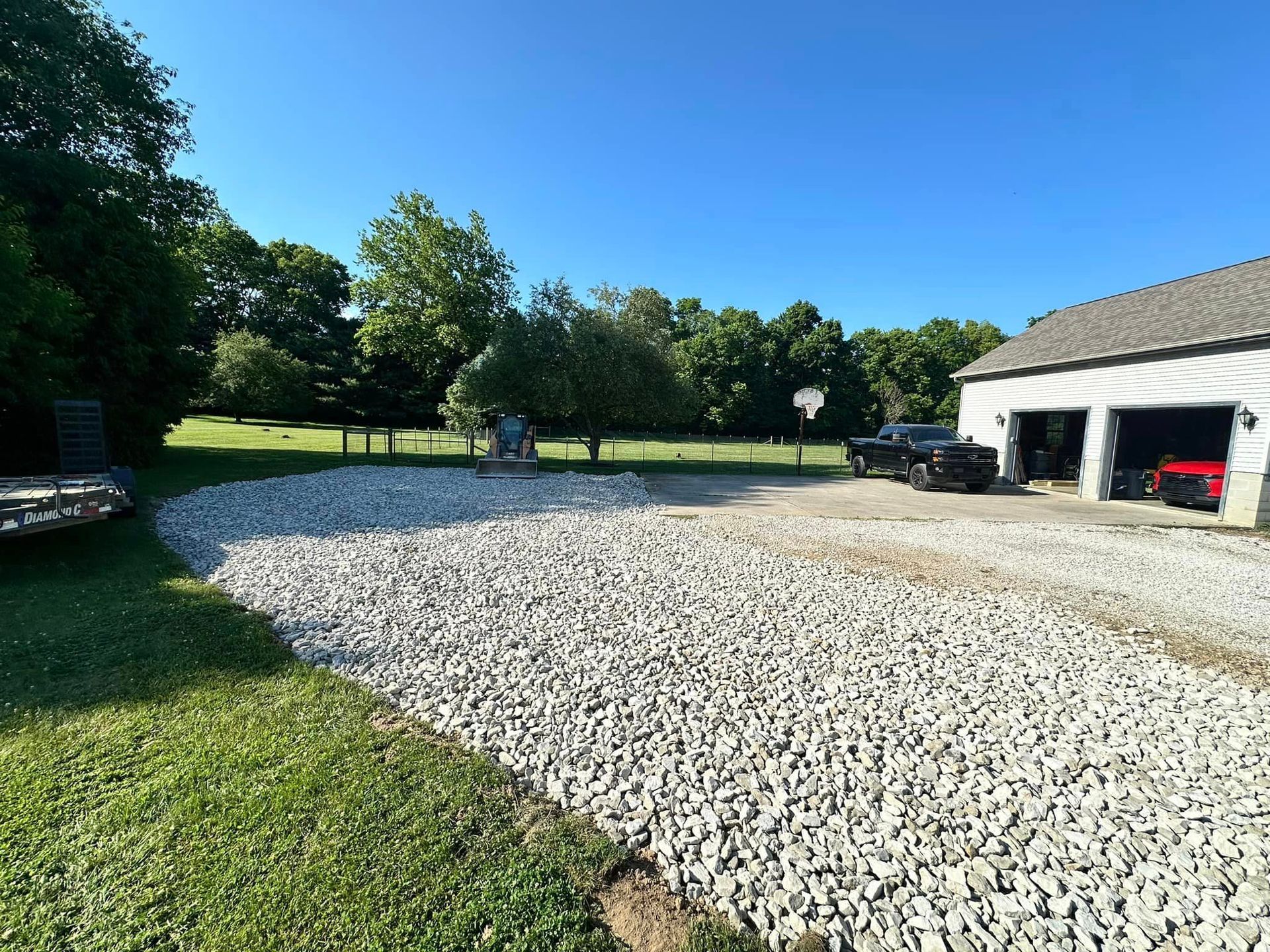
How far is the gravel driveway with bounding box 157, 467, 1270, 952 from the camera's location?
81.0 inches

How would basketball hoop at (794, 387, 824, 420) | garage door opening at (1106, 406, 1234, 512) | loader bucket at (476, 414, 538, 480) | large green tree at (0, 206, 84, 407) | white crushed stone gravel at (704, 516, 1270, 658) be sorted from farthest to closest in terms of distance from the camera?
basketball hoop at (794, 387, 824, 420) < loader bucket at (476, 414, 538, 480) < garage door opening at (1106, 406, 1234, 512) < large green tree at (0, 206, 84, 407) < white crushed stone gravel at (704, 516, 1270, 658)

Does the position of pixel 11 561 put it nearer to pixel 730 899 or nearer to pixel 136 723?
pixel 136 723

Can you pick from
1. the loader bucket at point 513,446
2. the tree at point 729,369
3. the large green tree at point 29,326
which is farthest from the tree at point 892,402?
the large green tree at point 29,326

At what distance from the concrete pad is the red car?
321mm

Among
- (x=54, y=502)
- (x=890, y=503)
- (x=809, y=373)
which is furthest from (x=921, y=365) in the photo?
(x=54, y=502)

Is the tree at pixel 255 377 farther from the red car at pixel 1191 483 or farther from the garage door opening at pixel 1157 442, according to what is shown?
the red car at pixel 1191 483

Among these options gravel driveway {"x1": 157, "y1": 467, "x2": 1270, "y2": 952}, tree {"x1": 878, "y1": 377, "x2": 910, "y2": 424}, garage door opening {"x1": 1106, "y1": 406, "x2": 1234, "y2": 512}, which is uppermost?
tree {"x1": 878, "y1": 377, "x2": 910, "y2": 424}

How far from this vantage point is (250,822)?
2236mm

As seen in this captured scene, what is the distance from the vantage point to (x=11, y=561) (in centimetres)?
561

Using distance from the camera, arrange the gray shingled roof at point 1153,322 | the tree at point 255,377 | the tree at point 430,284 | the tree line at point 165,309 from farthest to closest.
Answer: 1. the tree at point 255,377
2. the tree at point 430,284
3. the gray shingled roof at point 1153,322
4. the tree line at point 165,309

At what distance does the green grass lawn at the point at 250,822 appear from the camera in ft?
5.97

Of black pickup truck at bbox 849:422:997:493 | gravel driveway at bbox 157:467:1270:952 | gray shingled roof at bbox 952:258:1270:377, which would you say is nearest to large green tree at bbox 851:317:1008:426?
gray shingled roof at bbox 952:258:1270:377

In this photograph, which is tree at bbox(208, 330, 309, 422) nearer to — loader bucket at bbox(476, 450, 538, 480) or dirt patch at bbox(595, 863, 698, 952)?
loader bucket at bbox(476, 450, 538, 480)

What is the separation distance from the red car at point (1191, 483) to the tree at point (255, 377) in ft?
143
